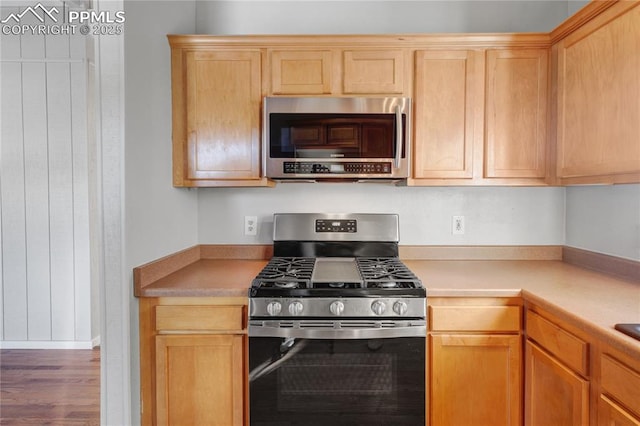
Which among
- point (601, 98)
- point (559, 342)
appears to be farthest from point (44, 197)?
point (601, 98)

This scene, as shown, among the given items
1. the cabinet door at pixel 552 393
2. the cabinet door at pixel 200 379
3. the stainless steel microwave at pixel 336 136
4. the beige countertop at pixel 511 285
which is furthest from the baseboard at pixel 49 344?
the cabinet door at pixel 552 393

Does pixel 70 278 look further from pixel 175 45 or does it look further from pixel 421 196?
pixel 421 196

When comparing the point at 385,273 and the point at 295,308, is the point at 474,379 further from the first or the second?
the point at 295,308

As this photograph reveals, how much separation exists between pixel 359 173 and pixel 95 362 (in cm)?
252

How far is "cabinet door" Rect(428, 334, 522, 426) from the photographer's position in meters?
1.77

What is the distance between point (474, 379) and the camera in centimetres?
178

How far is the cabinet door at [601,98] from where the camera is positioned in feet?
5.12

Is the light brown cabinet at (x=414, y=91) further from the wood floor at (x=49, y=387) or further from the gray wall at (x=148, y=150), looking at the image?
the wood floor at (x=49, y=387)

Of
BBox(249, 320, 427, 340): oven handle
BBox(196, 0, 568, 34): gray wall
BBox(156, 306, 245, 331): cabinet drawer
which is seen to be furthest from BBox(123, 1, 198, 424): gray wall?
BBox(249, 320, 427, 340): oven handle

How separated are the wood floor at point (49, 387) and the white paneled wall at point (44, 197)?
0.55 ft

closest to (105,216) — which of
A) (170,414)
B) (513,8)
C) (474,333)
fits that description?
(170,414)

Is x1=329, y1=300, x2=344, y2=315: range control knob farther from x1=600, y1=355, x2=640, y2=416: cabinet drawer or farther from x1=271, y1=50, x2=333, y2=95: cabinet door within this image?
x1=271, y1=50, x2=333, y2=95: cabinet door

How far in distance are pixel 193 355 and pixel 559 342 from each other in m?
1.45

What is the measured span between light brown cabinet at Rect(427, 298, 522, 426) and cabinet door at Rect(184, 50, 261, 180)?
1247mm
